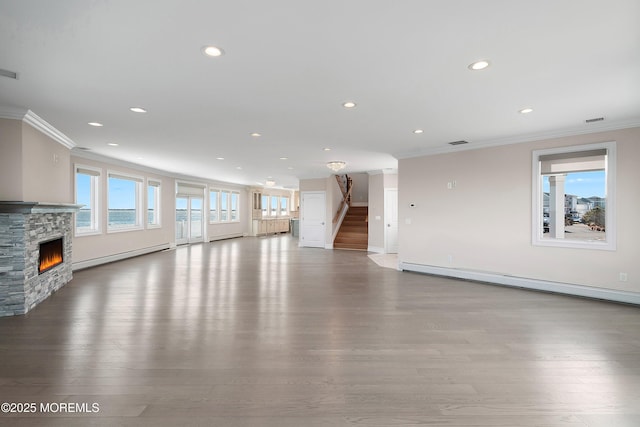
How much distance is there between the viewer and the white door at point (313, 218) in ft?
36.8

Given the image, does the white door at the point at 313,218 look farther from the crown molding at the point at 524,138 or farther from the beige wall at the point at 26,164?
the beige wall at the point at 26,164

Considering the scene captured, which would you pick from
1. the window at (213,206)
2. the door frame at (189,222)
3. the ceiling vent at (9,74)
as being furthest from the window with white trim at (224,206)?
the ceiling vent at (9,74)

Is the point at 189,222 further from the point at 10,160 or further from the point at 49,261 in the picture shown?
the point at 10,160

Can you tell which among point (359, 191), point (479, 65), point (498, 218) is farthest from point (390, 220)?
point (479, 65)

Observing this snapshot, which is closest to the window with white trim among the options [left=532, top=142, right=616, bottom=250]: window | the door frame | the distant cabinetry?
the door frame

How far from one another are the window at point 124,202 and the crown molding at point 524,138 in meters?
6.92

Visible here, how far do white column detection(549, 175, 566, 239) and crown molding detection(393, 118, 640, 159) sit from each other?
27.4 inches

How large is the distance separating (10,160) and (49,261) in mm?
1664

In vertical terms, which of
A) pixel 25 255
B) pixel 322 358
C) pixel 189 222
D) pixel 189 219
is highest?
pixel 189 219

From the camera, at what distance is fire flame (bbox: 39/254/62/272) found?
4.61 meters

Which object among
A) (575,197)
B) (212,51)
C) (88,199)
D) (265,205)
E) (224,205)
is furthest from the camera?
(265,205)

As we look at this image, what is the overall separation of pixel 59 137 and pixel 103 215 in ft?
8.46

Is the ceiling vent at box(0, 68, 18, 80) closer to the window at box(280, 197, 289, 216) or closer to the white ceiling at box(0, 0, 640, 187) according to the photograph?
the white ceiling at box(0, 0, 640, 187)

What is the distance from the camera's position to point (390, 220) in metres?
9.66
